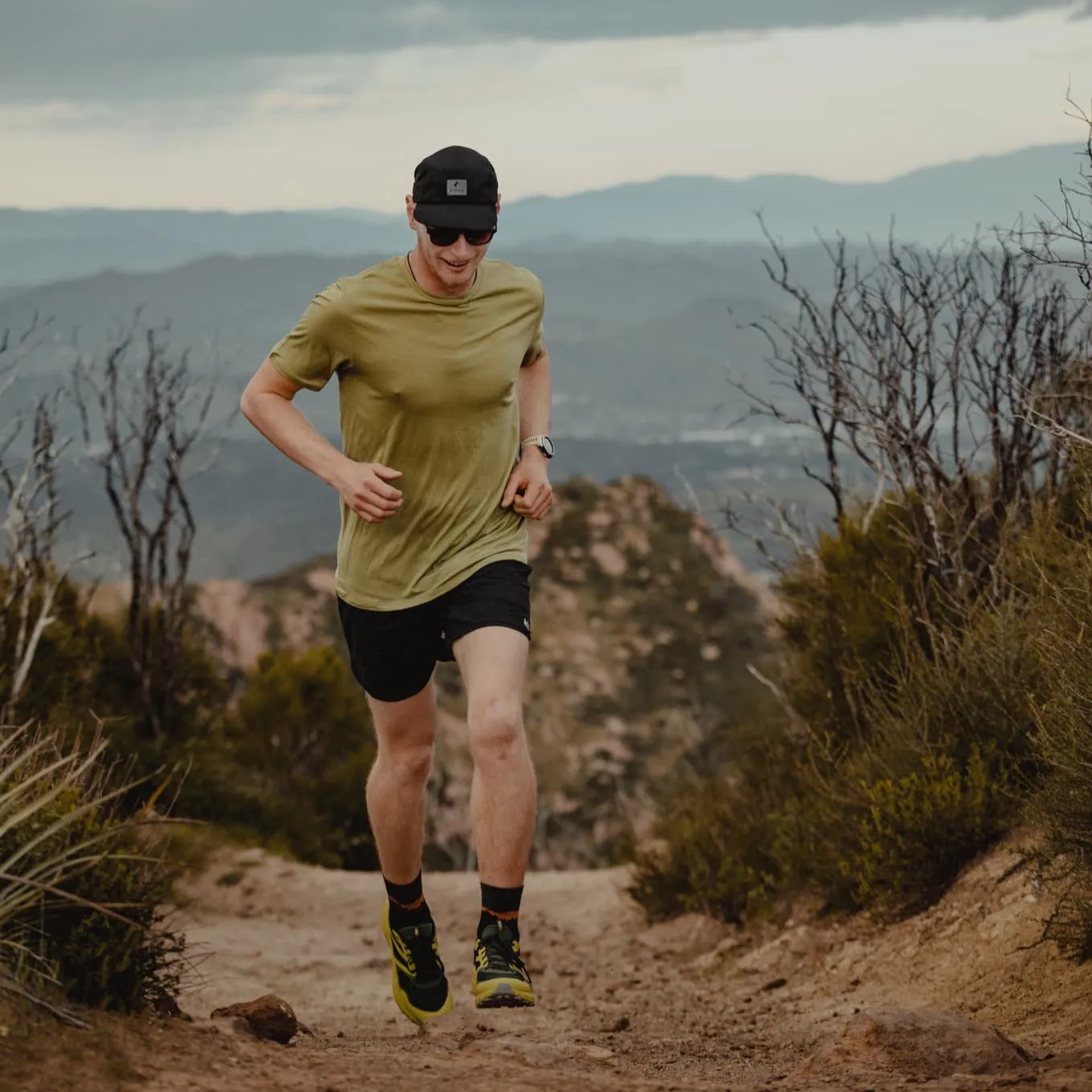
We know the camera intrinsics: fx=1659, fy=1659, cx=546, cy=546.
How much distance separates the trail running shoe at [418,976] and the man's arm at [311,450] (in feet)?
4.81

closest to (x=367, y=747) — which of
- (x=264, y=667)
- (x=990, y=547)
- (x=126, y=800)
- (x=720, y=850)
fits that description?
(x=264, y=667)

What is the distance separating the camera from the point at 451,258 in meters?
4.54

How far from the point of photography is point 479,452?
4.64 meters

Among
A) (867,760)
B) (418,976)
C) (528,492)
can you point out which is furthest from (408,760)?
(867,760)

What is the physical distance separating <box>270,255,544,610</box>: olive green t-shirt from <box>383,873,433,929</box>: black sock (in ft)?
3.41

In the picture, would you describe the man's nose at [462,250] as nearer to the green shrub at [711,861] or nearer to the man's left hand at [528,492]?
the man's left hand at [528,492]

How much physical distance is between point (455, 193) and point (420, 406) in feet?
1.91

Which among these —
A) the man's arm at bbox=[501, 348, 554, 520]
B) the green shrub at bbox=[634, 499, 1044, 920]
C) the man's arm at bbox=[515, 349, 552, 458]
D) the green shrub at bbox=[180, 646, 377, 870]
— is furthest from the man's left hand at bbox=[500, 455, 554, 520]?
the green shrub at bbox=[180, 646, 377, 870]

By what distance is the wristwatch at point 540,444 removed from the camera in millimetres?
4945

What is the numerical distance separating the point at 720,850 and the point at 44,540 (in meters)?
7.19

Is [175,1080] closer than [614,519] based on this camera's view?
Yes

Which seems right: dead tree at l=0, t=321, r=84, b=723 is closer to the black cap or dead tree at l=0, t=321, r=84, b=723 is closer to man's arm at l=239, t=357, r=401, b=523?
man's arm at l=239, t=357, r=401, b=523

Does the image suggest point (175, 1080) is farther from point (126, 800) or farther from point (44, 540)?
point (44, 540)

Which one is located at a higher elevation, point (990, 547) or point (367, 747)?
point (990, 547)
